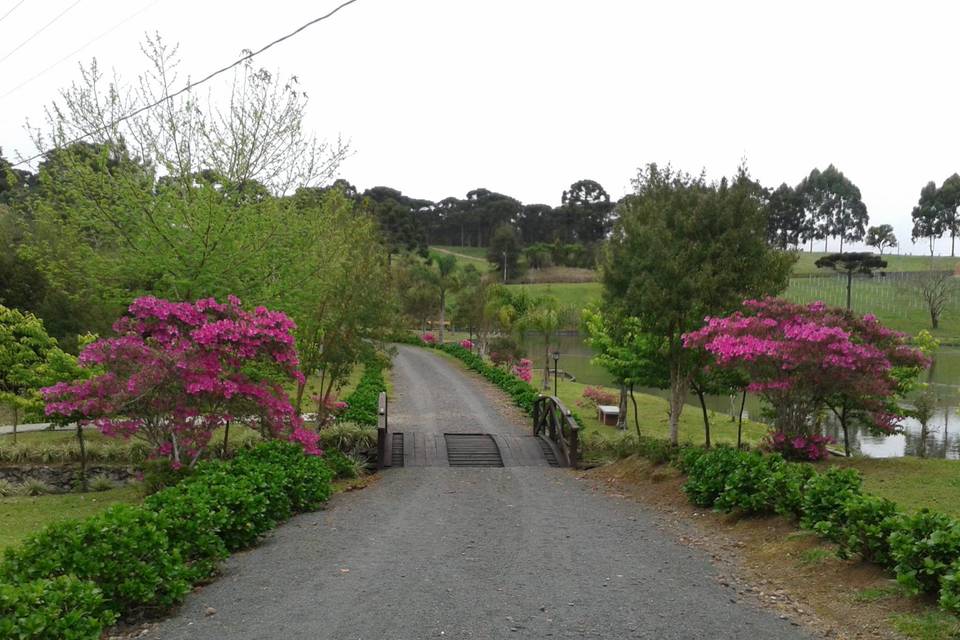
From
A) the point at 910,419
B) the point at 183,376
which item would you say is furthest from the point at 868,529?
the point at 910,419

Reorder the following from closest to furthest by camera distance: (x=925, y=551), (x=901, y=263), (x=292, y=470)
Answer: (x=925, y=551) < (x=292, y=470) < (x=901, y=263)

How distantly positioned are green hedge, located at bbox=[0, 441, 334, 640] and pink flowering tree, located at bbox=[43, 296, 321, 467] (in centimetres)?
176

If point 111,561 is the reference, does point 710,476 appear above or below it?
below

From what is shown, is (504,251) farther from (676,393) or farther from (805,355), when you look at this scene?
(805,355)

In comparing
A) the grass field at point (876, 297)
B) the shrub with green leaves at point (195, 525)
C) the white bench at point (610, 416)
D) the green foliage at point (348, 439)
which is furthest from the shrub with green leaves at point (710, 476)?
the grass field at point (876, 297)

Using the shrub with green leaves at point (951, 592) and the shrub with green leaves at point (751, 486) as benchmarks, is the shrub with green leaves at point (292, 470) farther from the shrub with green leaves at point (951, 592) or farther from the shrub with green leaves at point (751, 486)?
the shrub with green leaves at point (951, 592)

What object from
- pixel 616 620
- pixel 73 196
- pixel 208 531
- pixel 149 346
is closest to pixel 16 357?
pixel 73 196

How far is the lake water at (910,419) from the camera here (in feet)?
68.3

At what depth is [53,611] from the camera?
421 centimetres

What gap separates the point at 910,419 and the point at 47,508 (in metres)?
26.6

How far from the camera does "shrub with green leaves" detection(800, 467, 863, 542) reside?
631cm

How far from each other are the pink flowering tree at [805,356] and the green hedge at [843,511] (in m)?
1.66

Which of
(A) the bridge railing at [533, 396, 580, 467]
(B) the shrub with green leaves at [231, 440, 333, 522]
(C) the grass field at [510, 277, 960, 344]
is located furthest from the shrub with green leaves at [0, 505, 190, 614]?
(C) the grass field at [510, 277, 960, 344]

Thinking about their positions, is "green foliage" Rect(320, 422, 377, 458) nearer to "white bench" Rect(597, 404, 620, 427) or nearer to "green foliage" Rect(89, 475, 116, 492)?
"green foliage" Rect(89, 475, 116, 492)
